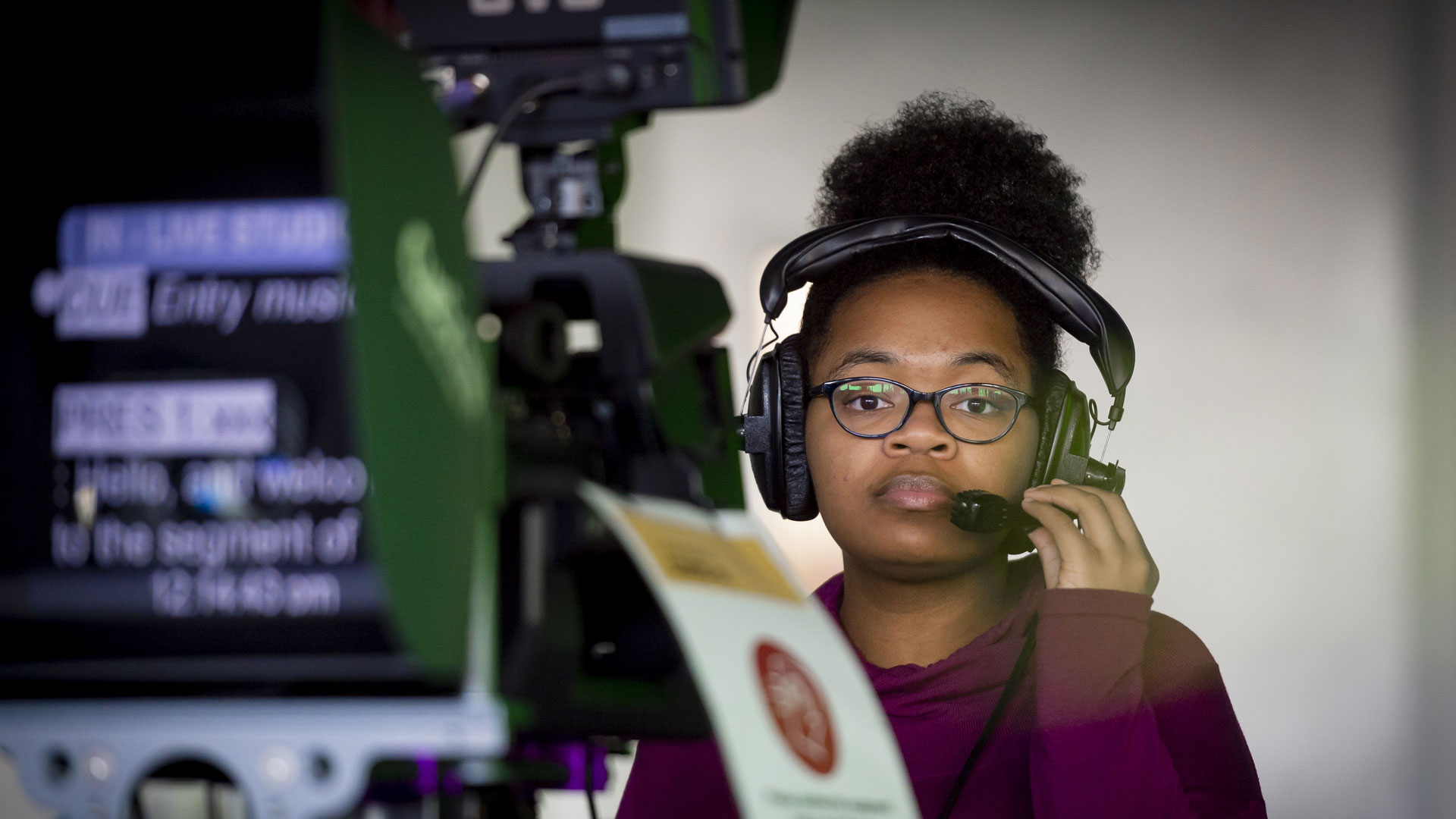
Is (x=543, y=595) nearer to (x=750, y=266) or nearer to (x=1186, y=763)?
(x=1186, y=763)

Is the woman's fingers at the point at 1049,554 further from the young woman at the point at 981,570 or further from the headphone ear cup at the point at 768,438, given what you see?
the headphone ear cup at the point at 768,438

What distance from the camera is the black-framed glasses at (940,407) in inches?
44.5

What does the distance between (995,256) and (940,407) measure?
15 centimetres

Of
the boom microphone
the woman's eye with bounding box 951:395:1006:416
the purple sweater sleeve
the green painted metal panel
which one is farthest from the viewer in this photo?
the woman's eye with bounding box 951:395:1006:416

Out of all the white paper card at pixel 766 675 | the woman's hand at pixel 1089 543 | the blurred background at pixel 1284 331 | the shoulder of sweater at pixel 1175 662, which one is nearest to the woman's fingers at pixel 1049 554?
the woman's hand at pixel 1089 543

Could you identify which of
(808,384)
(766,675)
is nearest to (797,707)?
(766,675)

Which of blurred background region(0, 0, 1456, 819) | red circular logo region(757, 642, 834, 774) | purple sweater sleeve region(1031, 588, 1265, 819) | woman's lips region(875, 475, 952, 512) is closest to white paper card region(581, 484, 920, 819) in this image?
red circular logo region(757, 642, 834, 774)

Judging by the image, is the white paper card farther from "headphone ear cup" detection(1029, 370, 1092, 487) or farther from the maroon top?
"headphone ear cup" detection(1029, 370, 1092, 487)

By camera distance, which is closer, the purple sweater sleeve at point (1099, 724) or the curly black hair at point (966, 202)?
the purple sweater sleeve at point (1099, 724)

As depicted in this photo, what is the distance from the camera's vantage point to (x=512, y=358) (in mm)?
501

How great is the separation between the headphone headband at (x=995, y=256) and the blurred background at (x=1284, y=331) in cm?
152

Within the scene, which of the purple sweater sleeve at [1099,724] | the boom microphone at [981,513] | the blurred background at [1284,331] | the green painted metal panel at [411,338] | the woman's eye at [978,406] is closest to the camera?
the green painted metal panel at [411,338]

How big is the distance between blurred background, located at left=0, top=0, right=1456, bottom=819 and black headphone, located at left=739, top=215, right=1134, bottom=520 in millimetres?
1447

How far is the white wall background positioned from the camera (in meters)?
2.64
